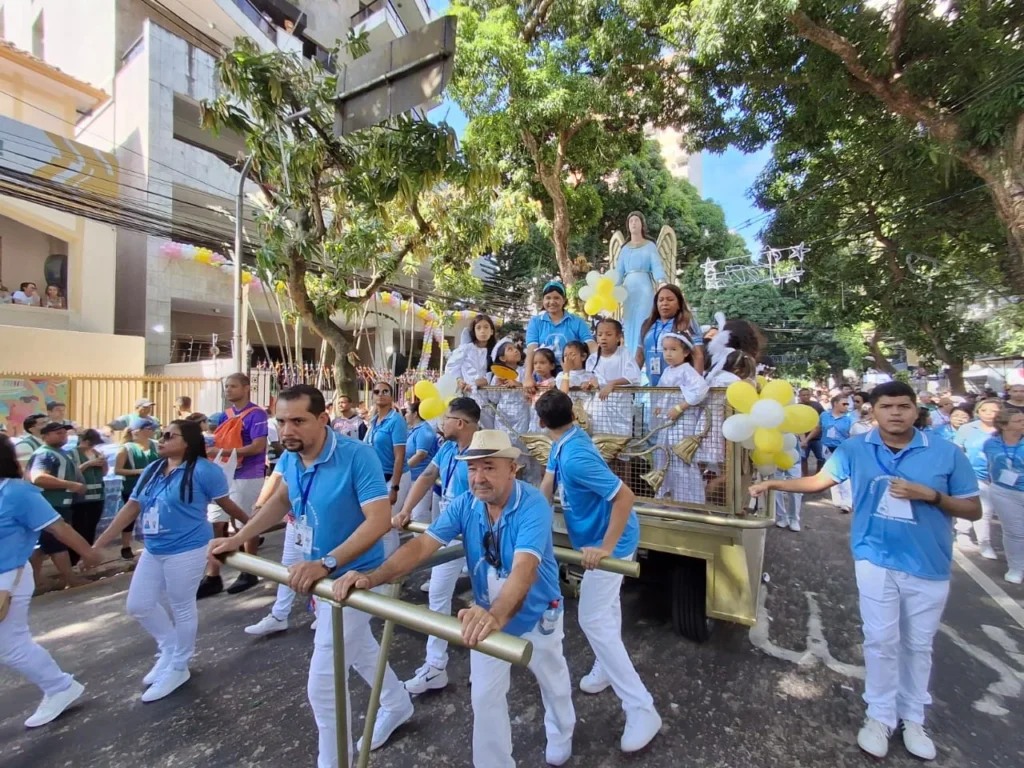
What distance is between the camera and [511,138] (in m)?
9.88

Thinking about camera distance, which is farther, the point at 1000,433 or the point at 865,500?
the point at 1000,433

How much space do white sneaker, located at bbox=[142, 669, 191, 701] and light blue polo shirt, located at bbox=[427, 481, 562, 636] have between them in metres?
2.32

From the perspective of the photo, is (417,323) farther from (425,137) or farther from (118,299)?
(425,137)

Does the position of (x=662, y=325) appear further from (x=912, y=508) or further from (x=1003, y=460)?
(x=1003, y=460)

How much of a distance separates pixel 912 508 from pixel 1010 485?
4163 mm

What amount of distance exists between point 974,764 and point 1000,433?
14.4ft

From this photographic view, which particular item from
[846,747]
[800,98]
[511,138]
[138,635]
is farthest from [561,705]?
[800,98]

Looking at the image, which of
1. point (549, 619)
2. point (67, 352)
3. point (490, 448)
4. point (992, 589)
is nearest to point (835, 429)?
point (992, 589)

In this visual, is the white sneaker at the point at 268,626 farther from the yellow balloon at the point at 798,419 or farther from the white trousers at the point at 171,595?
the yellow balloon at the point at 798,419

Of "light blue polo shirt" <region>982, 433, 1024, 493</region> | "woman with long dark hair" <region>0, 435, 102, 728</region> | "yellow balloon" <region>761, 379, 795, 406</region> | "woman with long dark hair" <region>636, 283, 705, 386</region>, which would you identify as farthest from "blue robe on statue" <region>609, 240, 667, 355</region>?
"woman with long dark hair" <region>0, 435, 102, 728</region>

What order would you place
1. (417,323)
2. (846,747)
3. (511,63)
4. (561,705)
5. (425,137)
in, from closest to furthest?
(561,705)
(846,747)
(425,137)
(511,63)
(417,323)

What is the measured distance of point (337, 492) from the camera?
254cm

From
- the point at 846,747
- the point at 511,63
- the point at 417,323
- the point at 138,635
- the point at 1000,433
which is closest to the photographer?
the point at 846,747

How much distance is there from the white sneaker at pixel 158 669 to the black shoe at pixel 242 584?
150cm
